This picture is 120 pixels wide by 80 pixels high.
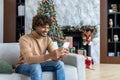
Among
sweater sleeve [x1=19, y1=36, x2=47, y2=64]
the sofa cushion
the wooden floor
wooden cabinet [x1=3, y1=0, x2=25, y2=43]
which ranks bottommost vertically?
the wooden floor

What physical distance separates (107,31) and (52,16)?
157 centimetres

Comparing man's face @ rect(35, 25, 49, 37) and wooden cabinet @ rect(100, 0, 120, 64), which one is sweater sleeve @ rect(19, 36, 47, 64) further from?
wooden cabinet @ rect(100, 0, 120, 64)

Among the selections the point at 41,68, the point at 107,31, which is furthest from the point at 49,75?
the point at 107,31

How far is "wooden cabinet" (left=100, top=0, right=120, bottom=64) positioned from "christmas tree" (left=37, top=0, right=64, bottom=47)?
1.13 metres

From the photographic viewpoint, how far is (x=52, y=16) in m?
7.01

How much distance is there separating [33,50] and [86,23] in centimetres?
456

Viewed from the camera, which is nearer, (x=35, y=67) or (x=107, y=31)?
(x=35, y=67)

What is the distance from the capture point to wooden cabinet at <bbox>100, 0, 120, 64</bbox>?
270 inches

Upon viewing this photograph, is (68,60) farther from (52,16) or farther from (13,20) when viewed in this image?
(13,20)

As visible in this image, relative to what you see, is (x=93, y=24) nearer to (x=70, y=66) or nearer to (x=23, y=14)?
(x=23, y=14)

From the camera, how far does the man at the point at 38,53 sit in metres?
Result: 2.35

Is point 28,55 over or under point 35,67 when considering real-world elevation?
over

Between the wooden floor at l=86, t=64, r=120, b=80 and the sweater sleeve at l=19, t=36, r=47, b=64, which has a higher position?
the sweater sleeve at l=19, t=36, r=47, b=64

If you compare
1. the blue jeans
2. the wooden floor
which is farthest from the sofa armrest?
the wooden floor
